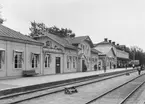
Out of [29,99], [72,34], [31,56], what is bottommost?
[29,99]

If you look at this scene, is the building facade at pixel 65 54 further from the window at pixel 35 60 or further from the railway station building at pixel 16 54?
the railway station building at pixel 16 54

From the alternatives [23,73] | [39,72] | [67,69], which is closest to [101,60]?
[67,69]

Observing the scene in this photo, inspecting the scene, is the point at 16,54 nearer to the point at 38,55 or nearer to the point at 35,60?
the point at 35,60

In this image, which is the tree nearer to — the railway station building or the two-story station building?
A: the two-story station building

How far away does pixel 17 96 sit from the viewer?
10.6 meters

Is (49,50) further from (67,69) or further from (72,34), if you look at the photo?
(72,34)

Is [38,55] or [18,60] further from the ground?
[38,55]

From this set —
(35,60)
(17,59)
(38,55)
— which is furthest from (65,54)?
(17,59)

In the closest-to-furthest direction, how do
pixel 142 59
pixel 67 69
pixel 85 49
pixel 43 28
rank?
pixel 67 69, pixel 85 49, pixel 43 28, pixel 142 59

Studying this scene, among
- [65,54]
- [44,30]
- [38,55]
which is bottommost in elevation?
[38,55]

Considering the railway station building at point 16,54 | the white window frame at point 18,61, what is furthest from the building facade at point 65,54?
the white window frame at point 18,61

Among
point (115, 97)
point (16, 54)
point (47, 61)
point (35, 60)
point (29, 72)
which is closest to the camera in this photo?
point (115, 97)

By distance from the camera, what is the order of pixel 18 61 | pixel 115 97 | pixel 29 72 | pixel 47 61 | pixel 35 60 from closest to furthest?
pixel 115 97 → pixel 18 61 → pixel 29 72 → pixel 35 60 → pixel 47 61

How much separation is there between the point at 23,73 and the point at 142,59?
87238 mm
